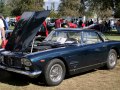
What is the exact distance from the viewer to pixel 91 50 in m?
8.06

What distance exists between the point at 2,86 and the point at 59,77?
1.42 metres

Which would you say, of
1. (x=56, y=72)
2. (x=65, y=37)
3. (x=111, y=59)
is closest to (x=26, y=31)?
(x=65, y=37)

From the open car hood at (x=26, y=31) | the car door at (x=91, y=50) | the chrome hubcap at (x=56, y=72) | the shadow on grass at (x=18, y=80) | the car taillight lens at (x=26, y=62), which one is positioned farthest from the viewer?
the car door at (x=91, y=50)

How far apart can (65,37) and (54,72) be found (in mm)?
1598

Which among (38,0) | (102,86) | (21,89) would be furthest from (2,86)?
(38,0)

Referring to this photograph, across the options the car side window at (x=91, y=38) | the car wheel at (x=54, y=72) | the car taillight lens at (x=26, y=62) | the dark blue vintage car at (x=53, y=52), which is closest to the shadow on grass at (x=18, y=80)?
the car wheel at (x=54, y=72)

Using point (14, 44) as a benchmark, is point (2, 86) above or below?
below

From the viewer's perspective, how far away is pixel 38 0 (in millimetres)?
49594

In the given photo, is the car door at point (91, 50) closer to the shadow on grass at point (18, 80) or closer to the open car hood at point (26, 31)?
the shadow on grass at point (18, 80)

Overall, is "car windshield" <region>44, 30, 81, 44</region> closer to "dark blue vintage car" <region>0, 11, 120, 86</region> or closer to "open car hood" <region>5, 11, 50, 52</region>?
"dark blue vintage car" <region>0, 11, 120, 86</region>

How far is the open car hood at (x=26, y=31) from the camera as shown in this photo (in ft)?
24.7

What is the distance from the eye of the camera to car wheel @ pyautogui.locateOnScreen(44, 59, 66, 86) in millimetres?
6879

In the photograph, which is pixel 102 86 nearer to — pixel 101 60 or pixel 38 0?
pixel 101 60

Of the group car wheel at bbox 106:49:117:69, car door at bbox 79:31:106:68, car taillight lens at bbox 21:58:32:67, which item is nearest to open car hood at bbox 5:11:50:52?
car taillight lens at bbox 21:58:32:67
